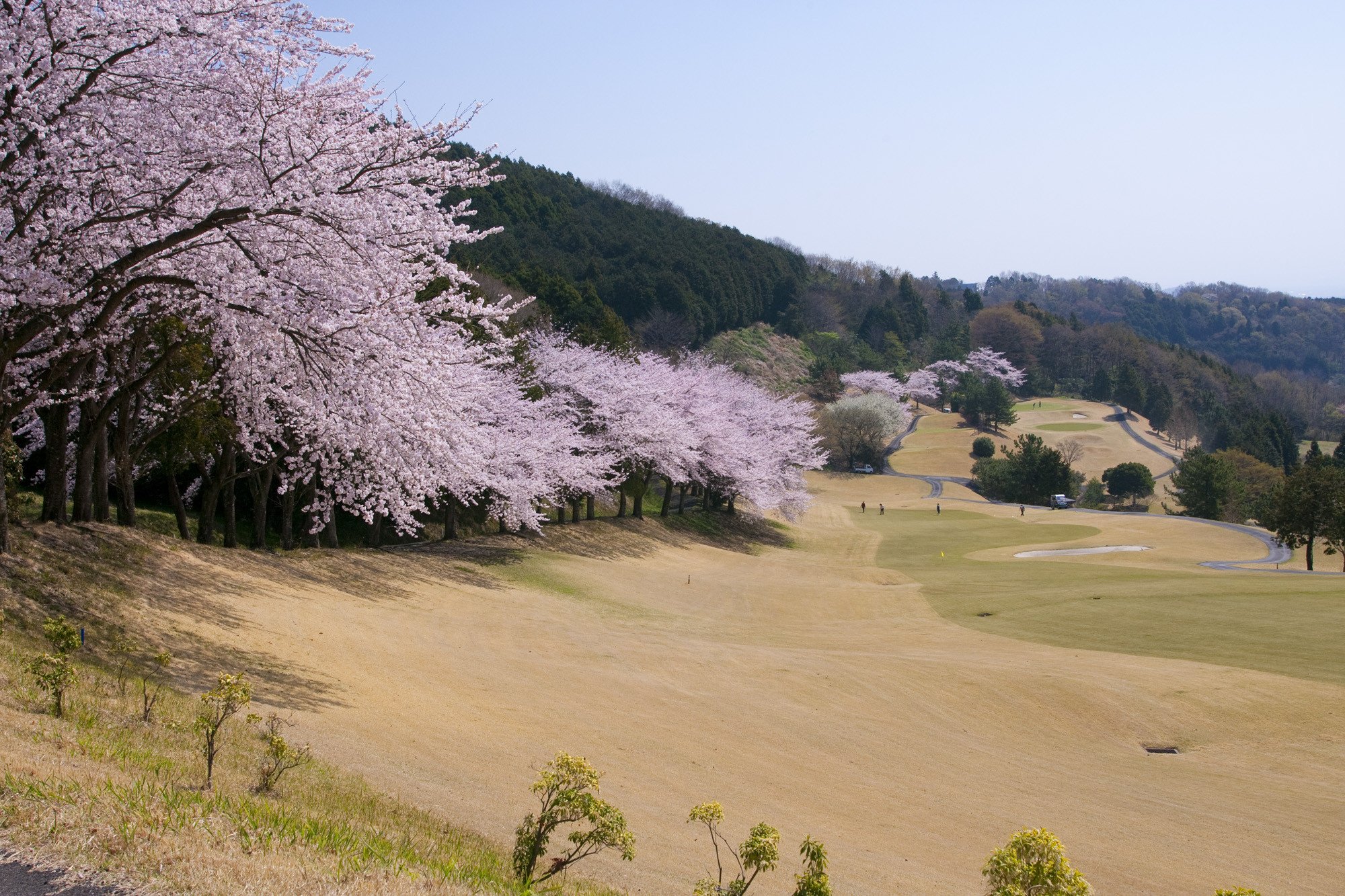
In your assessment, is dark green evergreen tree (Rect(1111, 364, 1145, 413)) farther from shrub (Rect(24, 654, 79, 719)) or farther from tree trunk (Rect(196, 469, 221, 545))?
shrub (Rect(24, 654, 79, 719))

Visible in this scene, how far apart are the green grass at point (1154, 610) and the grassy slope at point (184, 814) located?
66.0 feet

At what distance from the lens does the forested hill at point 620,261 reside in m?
79.2

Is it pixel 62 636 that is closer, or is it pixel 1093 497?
pixel 62 636

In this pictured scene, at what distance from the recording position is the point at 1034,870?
17.6 ft

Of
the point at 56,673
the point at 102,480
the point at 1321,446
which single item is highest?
the point at 1321,446

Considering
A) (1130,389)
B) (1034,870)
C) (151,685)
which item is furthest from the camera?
(1130,389)

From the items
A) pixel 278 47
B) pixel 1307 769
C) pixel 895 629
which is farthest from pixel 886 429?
pixel 278 47

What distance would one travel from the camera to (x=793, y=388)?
105 m

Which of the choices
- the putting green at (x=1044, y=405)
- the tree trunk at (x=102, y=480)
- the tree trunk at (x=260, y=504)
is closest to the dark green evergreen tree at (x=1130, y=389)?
the putting green at (x=1044, y=405)

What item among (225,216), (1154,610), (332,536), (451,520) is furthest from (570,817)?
(451,520)

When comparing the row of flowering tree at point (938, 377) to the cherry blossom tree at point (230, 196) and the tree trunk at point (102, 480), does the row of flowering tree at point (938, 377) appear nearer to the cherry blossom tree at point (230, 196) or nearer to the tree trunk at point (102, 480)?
the tree trunk at point (102, 480)

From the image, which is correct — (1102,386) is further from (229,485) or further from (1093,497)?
(229,485)

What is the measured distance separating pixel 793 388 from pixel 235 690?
324 ft

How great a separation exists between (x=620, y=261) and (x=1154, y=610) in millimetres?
79754
